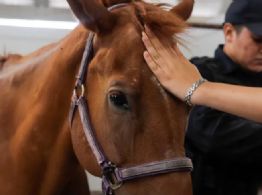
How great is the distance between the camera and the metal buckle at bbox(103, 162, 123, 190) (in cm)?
105

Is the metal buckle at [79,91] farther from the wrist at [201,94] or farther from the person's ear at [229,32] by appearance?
the person's ear at [229,32]

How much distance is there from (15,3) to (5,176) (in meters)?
2.12

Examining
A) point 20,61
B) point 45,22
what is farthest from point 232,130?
point 45,22

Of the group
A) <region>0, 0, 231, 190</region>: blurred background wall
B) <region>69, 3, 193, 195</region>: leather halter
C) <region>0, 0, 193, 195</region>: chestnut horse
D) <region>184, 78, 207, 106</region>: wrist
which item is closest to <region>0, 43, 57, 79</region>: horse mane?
<region>0, 0, 193, 195</region>: chestnut horse

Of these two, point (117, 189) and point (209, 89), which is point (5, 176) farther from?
point (209, 89)

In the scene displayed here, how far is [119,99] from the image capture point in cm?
104

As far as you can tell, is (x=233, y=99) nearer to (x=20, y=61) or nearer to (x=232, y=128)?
(x=232, y=128)

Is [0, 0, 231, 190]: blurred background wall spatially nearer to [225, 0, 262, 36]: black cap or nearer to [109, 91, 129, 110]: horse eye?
[225, 0, 262, 36]: black cap

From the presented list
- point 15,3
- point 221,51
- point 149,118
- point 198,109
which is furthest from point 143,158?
point 15,3

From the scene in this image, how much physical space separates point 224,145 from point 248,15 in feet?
1.24

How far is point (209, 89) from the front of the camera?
1.04m

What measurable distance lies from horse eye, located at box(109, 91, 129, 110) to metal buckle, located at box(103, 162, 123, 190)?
13cm

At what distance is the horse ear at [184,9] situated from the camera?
1258 millimetres

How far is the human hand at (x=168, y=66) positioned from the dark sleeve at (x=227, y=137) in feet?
0.95
